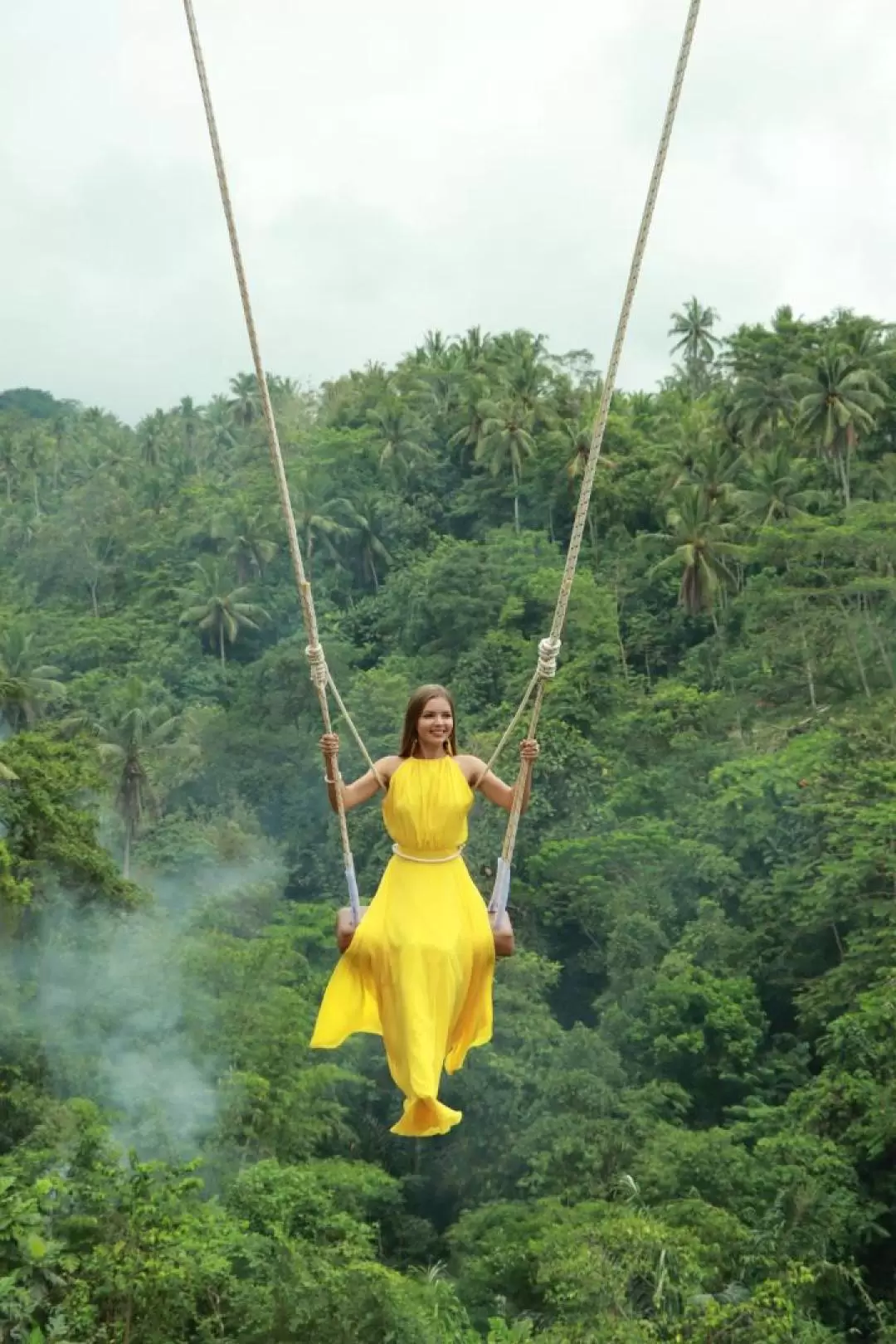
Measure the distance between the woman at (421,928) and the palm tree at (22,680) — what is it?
85.4 feet

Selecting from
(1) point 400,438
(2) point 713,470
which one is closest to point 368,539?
(1) point 400,438

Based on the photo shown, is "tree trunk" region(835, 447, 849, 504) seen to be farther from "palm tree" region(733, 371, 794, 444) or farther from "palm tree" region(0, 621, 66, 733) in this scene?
"palm tree" region(0, 621, 66, 733)

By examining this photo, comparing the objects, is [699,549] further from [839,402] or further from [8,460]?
[8,460]

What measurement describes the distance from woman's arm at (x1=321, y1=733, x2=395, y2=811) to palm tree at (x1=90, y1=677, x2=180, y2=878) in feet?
89.5

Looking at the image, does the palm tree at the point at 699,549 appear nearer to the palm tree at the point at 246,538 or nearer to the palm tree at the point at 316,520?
the palm tree at the point at 316,520

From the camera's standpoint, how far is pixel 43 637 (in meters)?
44.3

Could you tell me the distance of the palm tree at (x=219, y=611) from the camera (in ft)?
141

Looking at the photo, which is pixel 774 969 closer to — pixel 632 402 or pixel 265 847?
pixel 265 847

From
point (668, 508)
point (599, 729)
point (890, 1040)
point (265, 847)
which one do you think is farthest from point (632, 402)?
point (890, 1040)

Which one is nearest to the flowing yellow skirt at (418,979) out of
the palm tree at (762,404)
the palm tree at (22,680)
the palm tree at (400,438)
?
the palm tree at (22,680)

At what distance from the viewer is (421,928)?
4.58 metres

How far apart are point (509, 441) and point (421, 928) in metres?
39.1

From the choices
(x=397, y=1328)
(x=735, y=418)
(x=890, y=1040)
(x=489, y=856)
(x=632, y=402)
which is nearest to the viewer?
(x=397, y=1328)

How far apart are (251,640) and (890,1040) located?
2728cm
